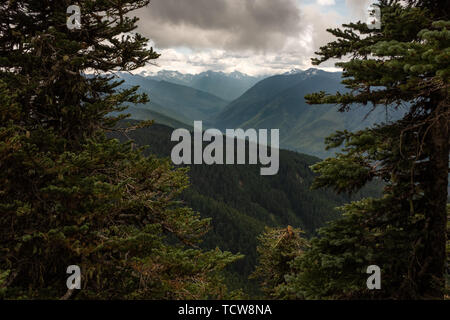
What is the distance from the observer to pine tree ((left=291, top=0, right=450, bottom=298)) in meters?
6.09

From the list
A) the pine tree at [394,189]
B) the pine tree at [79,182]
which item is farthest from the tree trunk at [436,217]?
the pine tree at [79,182]

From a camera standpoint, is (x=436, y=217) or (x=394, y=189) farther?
(x=394, y=189)

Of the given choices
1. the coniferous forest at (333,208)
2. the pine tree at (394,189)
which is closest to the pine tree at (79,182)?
the coniferous forest at (333,208)

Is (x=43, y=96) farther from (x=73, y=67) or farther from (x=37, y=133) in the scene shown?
(x=37, y=133)

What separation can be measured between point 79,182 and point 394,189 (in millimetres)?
8226

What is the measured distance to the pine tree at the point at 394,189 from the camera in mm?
6090

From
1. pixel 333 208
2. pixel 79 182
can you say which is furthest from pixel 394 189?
pixel 79 182

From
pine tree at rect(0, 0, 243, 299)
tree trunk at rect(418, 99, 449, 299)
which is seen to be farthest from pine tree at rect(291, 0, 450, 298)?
pine tree at rect(0, 0, 243, 299)

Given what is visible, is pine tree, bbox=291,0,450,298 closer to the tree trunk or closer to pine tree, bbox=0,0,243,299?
the tree trunk

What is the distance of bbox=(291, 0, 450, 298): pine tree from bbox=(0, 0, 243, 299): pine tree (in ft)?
9.68

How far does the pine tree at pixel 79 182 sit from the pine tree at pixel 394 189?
295 centimetres

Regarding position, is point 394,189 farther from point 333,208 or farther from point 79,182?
point 79,182

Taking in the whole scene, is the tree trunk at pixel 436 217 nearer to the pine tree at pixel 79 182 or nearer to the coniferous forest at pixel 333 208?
the coniferous forest at pixel 333 208

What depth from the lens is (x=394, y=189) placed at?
6.77 metres
